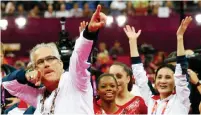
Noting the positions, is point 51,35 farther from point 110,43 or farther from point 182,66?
point 182,66

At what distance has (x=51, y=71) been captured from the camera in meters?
2.69

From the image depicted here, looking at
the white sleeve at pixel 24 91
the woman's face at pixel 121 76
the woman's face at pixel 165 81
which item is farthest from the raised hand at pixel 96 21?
the woman's face at pixel 121 76

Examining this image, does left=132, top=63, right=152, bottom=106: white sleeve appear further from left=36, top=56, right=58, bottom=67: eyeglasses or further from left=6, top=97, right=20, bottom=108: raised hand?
left=36, top=56, right=58, bottom=67: eyeglasses

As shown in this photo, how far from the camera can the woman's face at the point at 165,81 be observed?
145 inches

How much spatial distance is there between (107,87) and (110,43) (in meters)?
10.3

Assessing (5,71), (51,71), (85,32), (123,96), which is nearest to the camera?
(85,32)

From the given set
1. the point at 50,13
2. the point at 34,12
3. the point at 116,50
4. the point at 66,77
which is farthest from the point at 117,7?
the point at 66,77

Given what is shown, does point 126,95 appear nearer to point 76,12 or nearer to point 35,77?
point 35,77

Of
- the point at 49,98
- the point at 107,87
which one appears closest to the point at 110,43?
the point at 107,87

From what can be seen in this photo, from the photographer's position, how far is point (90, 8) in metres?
13.7

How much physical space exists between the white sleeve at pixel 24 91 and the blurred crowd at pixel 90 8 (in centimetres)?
977

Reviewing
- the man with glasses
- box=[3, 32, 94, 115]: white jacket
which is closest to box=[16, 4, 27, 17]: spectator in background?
the man with glasses

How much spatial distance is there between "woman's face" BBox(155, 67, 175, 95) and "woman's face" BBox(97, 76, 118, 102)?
34 cm

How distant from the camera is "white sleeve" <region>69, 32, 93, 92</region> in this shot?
2.40 metres
